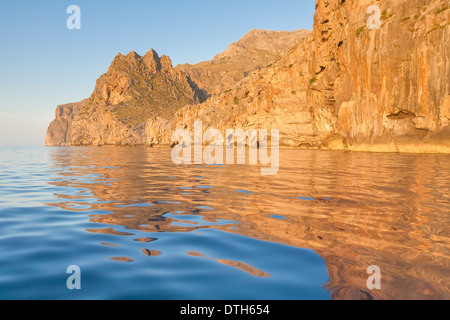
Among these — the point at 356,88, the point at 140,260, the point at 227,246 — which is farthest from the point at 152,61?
the point at 140,260

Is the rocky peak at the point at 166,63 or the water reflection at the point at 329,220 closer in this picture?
the water reflection at the point at 329,220

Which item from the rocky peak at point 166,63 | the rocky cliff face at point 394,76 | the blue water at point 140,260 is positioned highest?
the rocky peak at point 166,63

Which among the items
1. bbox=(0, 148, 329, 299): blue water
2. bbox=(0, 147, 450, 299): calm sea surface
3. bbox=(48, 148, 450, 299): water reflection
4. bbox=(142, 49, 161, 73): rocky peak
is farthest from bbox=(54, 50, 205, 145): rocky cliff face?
bbox=(0, 148, 329, 299): blue water

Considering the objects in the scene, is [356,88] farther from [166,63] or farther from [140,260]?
[166,63]

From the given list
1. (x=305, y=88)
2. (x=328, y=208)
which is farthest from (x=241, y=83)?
(x=328, y=208)

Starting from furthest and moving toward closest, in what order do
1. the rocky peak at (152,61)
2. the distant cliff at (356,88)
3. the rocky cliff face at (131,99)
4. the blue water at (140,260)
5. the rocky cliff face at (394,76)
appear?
the rocky peak at (152,61) → the rocky cliff face at (131,99) → the distant cliff at (356,88) → the rocky cliff face at (394,76) → the blue water at (140,260)

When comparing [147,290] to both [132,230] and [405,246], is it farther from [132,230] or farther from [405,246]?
[405,246]

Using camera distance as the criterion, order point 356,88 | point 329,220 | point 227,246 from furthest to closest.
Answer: point 356,88 → point 329,220 → point 227,246

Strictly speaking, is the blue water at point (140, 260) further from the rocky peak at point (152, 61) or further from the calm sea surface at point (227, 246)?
the rocky peak at point (152, 61)

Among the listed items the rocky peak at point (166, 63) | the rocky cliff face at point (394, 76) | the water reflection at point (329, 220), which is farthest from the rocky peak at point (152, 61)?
the water reflection at point (329, 220)

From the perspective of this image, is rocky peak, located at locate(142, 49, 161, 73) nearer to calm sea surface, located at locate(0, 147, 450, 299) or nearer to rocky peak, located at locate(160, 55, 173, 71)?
rocky peak, located at locate(160, 55, 173, 71)

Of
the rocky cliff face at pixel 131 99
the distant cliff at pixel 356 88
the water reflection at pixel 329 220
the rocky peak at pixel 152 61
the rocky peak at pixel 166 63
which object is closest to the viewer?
the water reflection at pixel 329 220

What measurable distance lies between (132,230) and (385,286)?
3896 mm

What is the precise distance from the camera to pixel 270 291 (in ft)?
9.57
